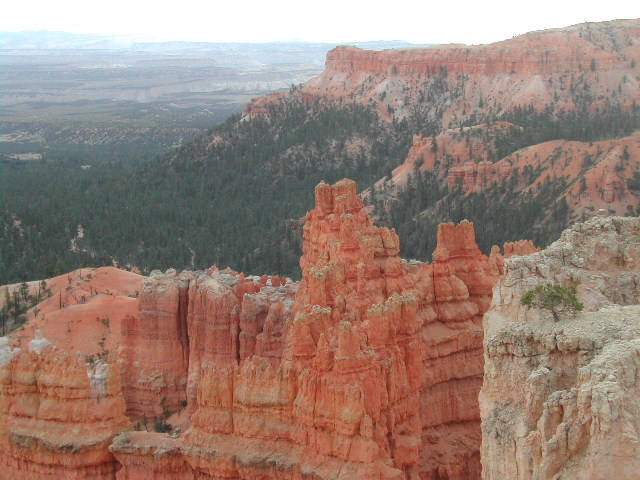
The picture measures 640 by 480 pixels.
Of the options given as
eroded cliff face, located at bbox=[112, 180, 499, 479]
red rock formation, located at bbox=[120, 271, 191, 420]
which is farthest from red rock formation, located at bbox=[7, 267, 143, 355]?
eroded cliff face, located at bbox=[112, 180, 499, 479]

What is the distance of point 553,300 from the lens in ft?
57.4

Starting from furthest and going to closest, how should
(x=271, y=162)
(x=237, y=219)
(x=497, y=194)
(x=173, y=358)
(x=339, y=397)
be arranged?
(x=271, y=162) → (x=237, y=219) → (x=497, y=194) → (x=173, y=358) → (x=339, y=397)

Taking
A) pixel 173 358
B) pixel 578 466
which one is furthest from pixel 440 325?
pixel 578 466

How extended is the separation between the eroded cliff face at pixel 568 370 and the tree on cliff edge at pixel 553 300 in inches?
8.1

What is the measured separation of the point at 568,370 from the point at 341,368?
8.48m

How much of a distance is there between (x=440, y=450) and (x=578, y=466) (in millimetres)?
14745

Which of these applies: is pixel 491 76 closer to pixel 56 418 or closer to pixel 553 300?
pixel 56 418

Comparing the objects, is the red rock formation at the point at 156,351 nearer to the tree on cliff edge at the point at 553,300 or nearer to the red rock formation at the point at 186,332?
the red rock formation at the point at 186,332

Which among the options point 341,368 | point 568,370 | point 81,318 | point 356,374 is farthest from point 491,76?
point 568,370

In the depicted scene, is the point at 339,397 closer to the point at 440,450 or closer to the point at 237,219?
the point at 440,450

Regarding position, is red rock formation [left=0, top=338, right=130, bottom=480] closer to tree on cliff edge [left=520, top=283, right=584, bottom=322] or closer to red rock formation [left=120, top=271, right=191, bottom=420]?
red rock formation [left=120, top=271, right=191, bottom=420]

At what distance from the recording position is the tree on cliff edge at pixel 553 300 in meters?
17.2

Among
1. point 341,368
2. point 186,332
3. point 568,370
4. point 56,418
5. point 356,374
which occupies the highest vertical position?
point 568,370

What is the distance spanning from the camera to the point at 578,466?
43.4 ft
